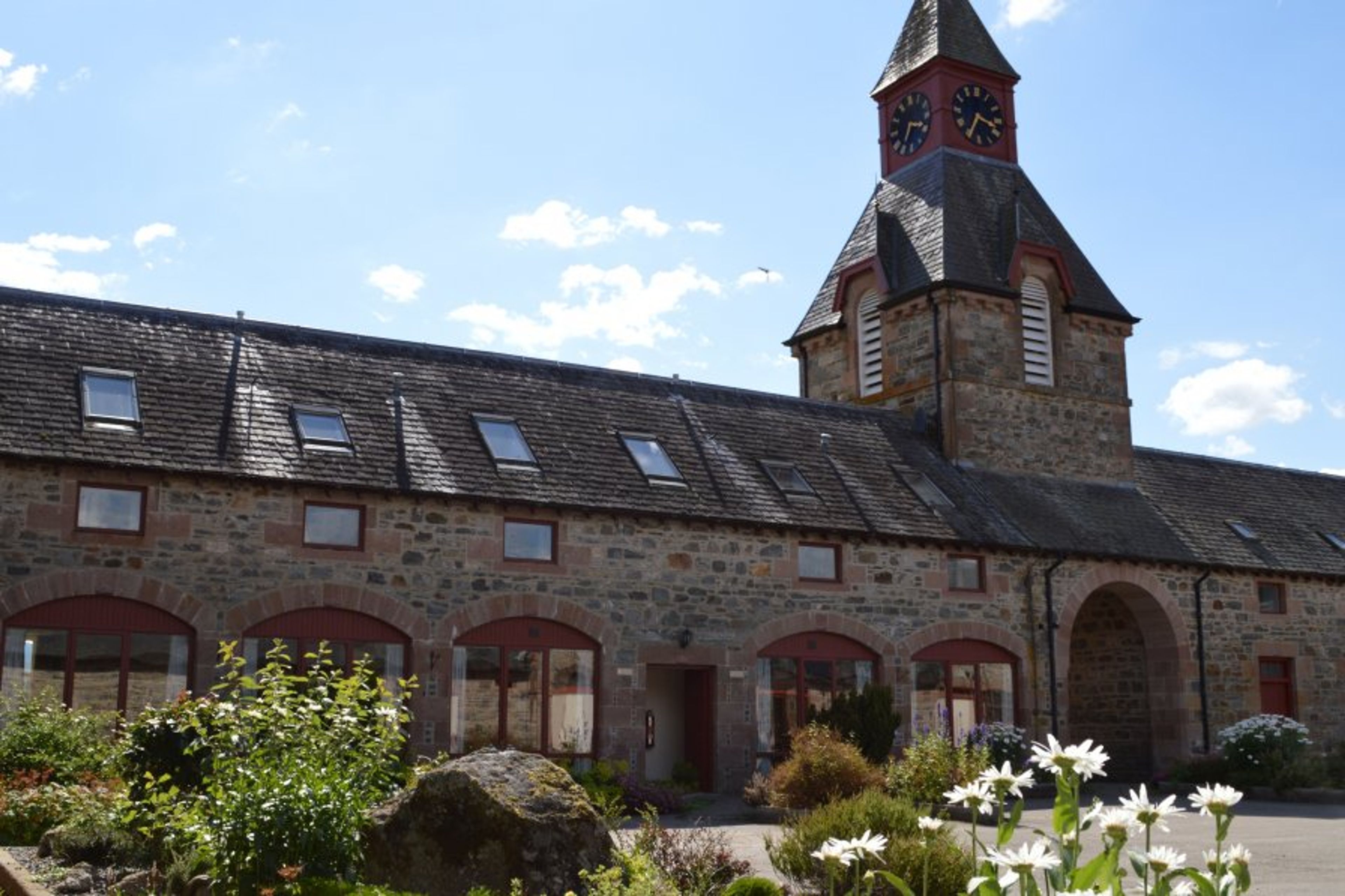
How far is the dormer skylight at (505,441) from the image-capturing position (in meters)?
22.1

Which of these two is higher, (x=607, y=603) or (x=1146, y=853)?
(x=607, y=603)

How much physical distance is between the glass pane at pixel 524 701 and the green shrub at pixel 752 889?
11.4 meters

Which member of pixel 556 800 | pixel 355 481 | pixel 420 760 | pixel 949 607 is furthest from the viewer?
pixel 949 607

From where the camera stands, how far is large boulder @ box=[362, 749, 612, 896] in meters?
9.62

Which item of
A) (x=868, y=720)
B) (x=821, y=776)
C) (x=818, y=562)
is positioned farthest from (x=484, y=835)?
(x=818, y=562)

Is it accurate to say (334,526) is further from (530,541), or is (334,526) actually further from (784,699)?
(784,699)

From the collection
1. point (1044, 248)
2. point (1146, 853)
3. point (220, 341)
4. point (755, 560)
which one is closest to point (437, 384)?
point (220, 341)

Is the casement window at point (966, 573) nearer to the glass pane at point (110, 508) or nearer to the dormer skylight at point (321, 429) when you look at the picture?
the dormer skylight at point (321, 429)

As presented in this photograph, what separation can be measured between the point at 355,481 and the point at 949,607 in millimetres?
10810

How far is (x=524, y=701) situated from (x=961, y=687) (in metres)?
8.36

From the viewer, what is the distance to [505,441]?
22578mm

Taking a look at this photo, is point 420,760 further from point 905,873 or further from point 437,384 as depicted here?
point 905,873

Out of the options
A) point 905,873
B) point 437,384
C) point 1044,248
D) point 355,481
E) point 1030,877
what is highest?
point 1044,248

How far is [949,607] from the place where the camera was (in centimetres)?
2505
